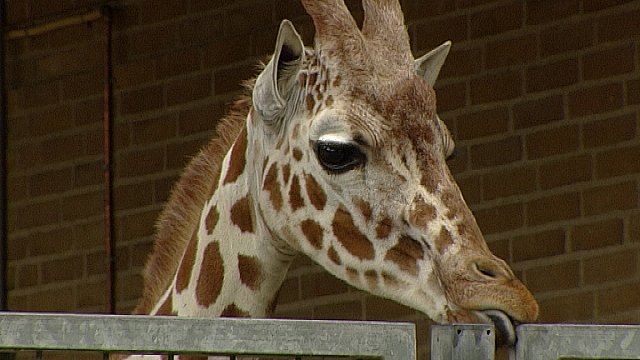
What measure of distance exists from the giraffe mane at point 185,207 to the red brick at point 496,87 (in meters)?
2.94

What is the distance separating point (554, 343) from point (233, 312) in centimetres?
158

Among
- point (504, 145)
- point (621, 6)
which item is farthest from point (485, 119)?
point (621, 6)

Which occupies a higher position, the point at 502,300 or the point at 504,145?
the point at 504,145

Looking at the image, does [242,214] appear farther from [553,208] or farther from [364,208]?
[553,208]

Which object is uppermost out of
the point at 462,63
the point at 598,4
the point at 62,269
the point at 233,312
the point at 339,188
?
the point at 598,4

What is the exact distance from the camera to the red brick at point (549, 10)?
8.20 m

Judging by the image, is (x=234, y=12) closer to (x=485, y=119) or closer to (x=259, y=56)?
(x=259, y=56)

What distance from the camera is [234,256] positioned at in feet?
16.9

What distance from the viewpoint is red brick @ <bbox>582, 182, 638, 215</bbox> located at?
26.1 ft

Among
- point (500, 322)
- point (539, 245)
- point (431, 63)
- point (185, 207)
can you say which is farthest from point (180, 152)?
point (500, 322)

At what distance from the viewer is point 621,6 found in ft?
26.3

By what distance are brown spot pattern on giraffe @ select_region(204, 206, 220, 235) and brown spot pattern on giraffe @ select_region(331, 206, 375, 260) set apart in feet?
1.31

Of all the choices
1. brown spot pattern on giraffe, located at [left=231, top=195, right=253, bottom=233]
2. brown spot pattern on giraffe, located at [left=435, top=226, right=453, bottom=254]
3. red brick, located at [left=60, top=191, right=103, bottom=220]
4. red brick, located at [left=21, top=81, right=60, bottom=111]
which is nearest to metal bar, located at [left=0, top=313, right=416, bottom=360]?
brown spot pattern on giraffe, located at [left=435, top=226, right=453, bottom=254]

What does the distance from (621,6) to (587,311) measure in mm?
1304
